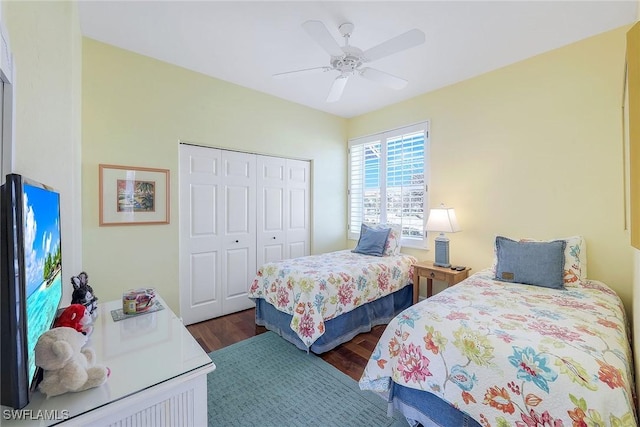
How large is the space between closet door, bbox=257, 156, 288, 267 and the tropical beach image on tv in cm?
236

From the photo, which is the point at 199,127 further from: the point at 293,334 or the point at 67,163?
the point at 293,334

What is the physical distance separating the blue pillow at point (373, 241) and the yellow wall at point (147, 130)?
163 centimetres

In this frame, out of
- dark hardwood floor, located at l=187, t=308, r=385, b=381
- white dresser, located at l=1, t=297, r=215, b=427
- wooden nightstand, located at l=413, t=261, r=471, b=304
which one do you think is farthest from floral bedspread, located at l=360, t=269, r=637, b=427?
white dresser, located at l=1, t=297, r=215, b=427

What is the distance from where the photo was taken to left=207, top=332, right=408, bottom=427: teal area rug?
1642 millimetres

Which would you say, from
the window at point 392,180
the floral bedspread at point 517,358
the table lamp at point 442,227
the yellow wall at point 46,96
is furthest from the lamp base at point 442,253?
the yellow wall at point 46,96

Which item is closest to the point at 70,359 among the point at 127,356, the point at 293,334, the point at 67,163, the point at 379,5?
the point at 127,356

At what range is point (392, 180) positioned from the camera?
380cm

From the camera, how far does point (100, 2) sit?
6.40 feet

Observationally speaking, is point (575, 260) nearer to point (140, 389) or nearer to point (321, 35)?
point (321, 35)

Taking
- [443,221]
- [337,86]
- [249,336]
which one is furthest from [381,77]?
[249,336]

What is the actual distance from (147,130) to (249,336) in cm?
227

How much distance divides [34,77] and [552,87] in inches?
147

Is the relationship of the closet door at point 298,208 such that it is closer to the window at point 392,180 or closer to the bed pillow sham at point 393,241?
the window at point 392,180

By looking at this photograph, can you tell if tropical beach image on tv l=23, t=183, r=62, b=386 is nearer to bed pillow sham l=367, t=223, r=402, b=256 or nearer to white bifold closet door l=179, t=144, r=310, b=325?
white bifold closet door l=179, t=144, r=310, b=325
